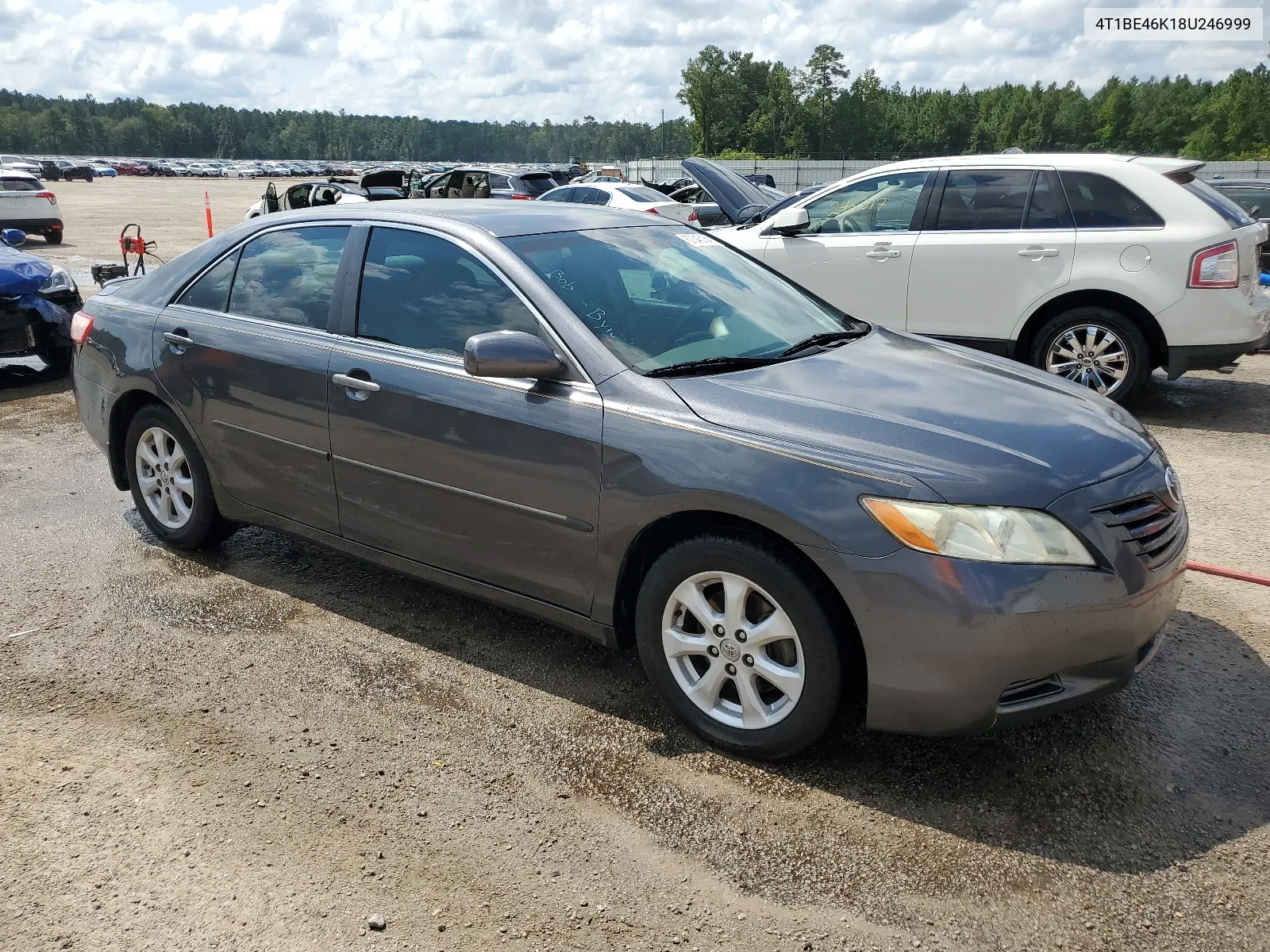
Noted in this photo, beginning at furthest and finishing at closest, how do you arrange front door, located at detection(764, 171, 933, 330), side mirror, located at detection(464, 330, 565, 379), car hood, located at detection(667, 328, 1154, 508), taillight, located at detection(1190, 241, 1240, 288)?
front door, located at detection(764, 171, 933, 330), taillight, located at detection(1190, 241, 1240, 288), side mirror, located at detection(464, 330, 565, 379), car hood, located at detection(667, 328, 1154, 508)

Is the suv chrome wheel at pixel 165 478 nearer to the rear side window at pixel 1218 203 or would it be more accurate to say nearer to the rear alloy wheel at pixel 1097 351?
the rear alloy wheel at pixel 1097 351

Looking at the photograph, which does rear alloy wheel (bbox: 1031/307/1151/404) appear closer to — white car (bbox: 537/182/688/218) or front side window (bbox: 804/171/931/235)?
front side window (bbox: 804/171/931/235)

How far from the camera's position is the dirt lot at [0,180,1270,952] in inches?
101

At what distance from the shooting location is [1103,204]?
7348 mm

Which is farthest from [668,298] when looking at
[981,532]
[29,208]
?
[29,208]

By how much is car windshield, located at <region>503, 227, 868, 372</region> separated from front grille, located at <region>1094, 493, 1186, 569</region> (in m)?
1.25

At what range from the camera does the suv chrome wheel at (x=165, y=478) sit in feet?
15.9

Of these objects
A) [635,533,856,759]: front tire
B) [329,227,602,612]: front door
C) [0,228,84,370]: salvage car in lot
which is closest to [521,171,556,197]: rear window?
[0,228,84,370]: salvage car in lot

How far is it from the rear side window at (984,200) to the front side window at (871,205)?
25 centimetres

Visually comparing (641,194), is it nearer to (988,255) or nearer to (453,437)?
(988,255)

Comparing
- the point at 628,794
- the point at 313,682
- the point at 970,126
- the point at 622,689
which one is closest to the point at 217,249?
the point at 313,682

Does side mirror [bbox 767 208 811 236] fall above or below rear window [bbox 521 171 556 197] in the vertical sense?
above

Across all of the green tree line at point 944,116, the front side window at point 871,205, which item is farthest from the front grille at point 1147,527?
the green tree line at point 944,116

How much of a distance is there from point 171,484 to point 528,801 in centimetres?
275
